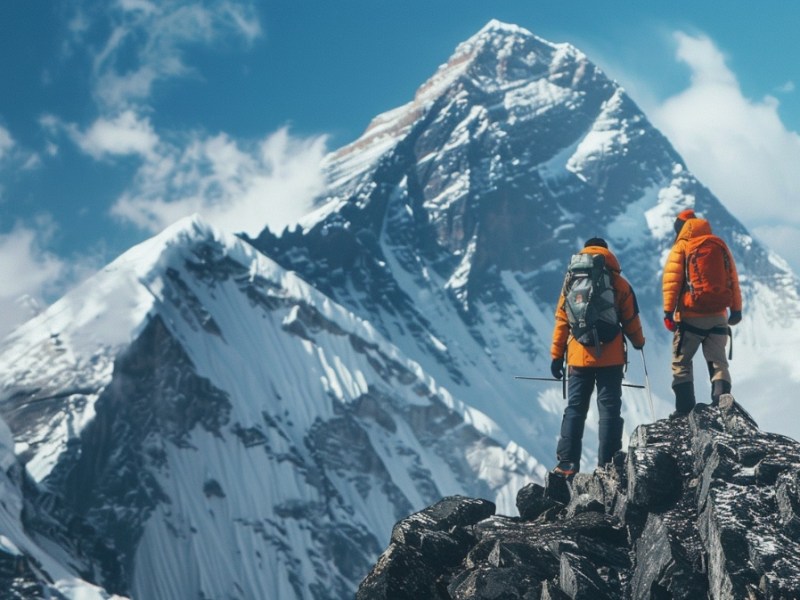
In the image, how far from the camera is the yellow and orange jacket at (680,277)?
69.1ft

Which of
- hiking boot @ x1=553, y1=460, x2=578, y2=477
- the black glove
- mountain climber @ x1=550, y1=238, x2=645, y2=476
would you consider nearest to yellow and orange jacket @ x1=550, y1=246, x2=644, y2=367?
mountain climber @ x1=550, y1=238, x2=645, y2=476

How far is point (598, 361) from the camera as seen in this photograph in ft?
68.9

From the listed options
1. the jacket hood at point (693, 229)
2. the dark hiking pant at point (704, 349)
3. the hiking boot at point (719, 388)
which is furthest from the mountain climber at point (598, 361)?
the hiking boot at point (719, 388)

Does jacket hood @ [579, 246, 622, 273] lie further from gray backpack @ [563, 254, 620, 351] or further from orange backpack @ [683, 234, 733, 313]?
orange backpack @ [683, 234, 733, 313]

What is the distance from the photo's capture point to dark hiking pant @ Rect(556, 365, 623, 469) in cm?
2106

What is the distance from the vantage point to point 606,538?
A: 18375mm

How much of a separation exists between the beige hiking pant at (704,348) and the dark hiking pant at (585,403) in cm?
95

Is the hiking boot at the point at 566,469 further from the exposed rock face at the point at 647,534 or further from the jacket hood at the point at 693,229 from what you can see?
the jacket hood at the point at 693,229

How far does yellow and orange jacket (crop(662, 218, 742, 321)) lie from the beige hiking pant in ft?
0.39

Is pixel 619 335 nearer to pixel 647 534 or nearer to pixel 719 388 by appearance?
pixel 719 388

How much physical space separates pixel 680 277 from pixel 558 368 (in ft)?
7.67

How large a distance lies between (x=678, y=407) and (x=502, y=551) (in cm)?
432

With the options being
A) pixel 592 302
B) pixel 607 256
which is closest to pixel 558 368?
pixel 592 302

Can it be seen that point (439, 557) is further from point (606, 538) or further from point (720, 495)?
point (720, 495)
